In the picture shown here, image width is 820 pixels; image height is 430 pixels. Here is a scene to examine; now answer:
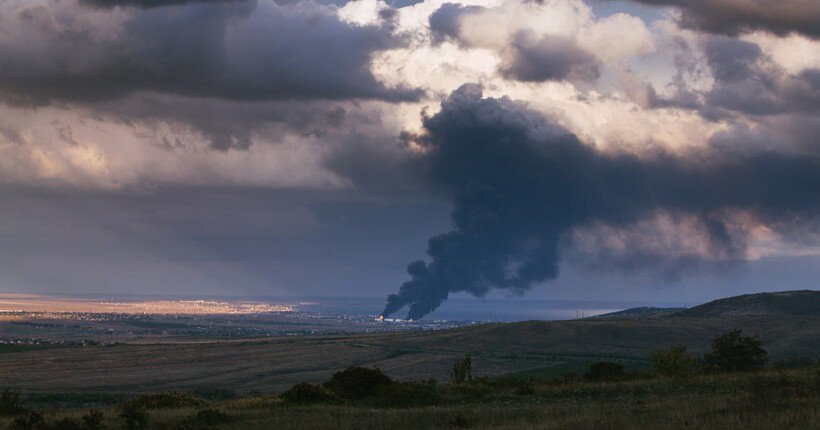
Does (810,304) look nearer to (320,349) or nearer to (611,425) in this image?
(320,349)

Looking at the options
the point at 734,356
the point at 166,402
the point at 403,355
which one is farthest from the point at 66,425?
the point at 403,355

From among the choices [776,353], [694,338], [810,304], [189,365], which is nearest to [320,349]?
[189,365]

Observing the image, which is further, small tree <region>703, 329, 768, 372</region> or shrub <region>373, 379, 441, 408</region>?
small tree <region>703, 329, 768, 372</region>

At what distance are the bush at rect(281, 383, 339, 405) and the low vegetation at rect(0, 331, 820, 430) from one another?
0.05 meters

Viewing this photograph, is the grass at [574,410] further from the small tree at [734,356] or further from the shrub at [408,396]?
the small tree at [734,356]

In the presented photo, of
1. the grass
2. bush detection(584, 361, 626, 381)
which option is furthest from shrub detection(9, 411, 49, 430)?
bush detection(584, 361, 626, 381)

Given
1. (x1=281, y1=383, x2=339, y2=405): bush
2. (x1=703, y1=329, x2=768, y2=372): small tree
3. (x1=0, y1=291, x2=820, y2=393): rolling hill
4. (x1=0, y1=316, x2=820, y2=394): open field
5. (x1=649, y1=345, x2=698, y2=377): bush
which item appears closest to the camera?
(x1=281, y1=383, x2=339, y2=405): bush

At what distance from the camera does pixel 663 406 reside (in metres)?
30.1

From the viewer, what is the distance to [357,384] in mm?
42594

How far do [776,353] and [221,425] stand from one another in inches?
3938

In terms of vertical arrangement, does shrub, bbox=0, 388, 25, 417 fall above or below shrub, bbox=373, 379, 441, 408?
below

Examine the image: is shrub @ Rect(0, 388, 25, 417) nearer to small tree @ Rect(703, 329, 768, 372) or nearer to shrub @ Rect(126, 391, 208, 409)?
shrub @ Rect(126, 391, 208, 409)

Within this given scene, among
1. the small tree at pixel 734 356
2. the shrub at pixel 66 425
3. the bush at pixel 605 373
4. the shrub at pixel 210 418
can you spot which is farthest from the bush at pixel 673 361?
the shrub at pixel 66 425

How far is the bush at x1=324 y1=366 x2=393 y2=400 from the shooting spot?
41469 millimetres
